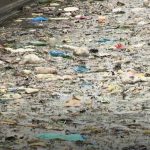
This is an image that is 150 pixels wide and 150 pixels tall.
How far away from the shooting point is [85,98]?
4.80m

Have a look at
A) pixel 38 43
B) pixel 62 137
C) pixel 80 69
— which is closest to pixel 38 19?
pixel 38 43

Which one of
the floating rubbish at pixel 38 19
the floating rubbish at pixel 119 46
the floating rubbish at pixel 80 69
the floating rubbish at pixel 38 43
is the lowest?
the floating rubbish at pixel 119 46

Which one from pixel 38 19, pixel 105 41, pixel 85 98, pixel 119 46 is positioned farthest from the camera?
pixel 38 19

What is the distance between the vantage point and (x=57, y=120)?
425 centimetres

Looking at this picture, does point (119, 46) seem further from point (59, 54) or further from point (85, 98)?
point (85, 98)

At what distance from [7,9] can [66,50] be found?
214 centimetres

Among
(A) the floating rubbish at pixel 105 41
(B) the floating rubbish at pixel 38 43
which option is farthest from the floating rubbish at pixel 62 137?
(A) the floating rubbish at pixel 105 41

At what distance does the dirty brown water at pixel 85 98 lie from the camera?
3883 millimetres

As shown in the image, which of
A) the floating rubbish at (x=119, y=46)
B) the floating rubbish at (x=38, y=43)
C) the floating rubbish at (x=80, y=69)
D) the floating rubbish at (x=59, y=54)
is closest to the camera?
the floating rubbish at (x=80, y=69)

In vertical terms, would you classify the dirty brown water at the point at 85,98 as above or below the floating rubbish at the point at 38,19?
above

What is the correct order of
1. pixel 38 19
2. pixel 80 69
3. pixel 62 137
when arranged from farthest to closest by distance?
1. pixel 38 19
2. pixel 80 69
3. pixel 62 137

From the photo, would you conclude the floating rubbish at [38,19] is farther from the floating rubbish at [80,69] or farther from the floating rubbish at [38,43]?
the floating rubbish at [80,69]

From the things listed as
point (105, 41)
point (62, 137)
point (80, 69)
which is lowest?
point (105, 41)

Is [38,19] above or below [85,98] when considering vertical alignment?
below
